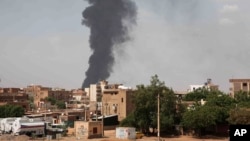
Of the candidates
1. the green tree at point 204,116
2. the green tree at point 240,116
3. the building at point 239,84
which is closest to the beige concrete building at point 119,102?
the green tree at point 204,116

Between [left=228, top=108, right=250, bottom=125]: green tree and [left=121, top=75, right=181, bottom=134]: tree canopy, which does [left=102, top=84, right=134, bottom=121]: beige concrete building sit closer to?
[left=121, top=75, right=181, bottom=134]: tree canopy

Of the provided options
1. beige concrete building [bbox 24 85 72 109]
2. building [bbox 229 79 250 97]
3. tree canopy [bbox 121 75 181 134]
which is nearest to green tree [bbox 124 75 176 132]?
tree canopy [bbox 121 75 181 134]

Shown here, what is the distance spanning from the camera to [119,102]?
2589 inches

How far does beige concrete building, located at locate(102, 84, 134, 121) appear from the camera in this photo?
64.2 metres

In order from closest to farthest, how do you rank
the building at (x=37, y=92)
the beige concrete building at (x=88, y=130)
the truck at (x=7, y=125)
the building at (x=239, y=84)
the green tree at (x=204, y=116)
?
1. the beige concrete building at (x=88, y=130)
2. the green tree at (x=204, y=116)
3. the truck at (x=7, y=125)
4. the building at (x=239, y=84)
5. the building at (x=37, y=92)

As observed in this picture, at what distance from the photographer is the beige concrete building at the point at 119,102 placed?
64188 mm

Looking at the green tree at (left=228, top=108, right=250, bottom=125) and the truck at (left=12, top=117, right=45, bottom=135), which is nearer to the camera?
the green tree at (left=228, top=108, right=250, bottom=125)

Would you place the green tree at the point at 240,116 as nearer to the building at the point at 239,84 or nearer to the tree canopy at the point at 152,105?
the tree canopy at the point at 152,105

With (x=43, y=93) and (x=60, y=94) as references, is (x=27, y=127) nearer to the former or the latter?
(x=43, y=93)

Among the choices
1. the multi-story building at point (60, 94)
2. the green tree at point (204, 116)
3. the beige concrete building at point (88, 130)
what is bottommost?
the beige concrete building at point (88, 130)

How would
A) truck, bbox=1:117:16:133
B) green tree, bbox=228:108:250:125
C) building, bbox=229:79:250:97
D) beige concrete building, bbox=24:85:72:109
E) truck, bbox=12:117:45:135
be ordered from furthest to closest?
beige concrete building, bbox=24:85:72:109 < building, bbox=229:79:250:97 < truck, bbox=1:117:16:133 < truck, bbox=12:117:45:135 < green tree, bbox=228:108:250:125

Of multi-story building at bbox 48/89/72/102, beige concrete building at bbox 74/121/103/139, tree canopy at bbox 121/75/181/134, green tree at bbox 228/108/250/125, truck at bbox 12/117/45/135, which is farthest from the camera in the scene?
multi-story building at bbox 48/89/72/102

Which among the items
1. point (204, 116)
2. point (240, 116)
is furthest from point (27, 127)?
point (240, 116)

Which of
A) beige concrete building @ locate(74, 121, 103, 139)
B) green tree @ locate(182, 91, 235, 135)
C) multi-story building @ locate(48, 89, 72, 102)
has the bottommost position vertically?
beige concrete building @ locate(74, 121, 103, 139)
